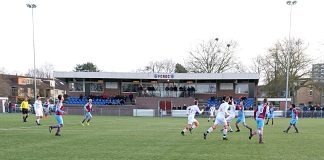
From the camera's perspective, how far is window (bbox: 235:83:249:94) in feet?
185

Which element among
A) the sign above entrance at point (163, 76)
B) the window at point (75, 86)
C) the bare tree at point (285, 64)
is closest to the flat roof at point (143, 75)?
the sign above entrance at point (163, 76)

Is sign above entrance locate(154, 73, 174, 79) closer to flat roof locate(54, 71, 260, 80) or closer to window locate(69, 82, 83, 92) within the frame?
flat roof locate(54, 71, 260, 80)

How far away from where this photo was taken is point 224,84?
57094 mm

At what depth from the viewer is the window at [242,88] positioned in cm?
5625

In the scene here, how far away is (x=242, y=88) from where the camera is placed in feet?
185

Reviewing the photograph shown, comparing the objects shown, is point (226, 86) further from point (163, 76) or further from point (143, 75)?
point (143, 75)

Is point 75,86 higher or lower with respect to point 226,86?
lower

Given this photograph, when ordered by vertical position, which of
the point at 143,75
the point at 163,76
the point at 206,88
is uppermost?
the point at 143,75

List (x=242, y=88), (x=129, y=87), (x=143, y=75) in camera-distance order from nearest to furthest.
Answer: (x=143, y=75), (x=242, y=88), (x=129, y=87)

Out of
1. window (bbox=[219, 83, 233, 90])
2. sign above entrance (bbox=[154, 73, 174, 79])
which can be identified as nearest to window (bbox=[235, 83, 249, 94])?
window (bbox=[219, 83, 233, 90])

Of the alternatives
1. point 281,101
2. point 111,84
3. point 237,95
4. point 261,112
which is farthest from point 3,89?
point 261,112

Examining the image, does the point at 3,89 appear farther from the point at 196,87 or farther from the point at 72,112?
the point at 196,87

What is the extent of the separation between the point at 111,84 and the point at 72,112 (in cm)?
946

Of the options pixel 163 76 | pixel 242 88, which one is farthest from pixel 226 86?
pixel 163 76
